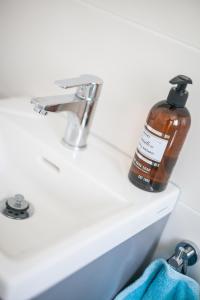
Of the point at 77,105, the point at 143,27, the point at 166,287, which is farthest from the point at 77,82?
the point at 166,287

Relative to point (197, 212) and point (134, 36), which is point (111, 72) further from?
point (197, 212)

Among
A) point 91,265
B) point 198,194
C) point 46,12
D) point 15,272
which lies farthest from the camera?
point 46,12

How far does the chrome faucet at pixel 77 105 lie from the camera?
0.69 meters

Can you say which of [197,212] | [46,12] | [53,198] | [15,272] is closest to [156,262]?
[197,212]

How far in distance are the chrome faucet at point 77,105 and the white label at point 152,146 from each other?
0.13 metres

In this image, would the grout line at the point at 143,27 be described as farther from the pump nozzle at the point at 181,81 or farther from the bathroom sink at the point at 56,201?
the bathroom sink at the point at 56,201

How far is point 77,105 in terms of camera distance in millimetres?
752

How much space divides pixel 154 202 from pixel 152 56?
26 centimetres

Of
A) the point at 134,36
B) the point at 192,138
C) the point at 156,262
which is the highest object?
the point at 134,36

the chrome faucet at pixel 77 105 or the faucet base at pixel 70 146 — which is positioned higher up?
the chrome faucet at pixel 77 105

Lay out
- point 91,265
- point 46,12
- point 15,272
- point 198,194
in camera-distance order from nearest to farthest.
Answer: point 15,272, point 91,265, point 198,194, point 46,12

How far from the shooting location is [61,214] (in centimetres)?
74

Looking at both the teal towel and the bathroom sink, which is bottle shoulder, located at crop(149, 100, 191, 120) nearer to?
the bathroom sink

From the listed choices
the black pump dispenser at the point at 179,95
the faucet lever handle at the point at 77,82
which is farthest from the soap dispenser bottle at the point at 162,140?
the faucet lever handle at the point at 77,82
